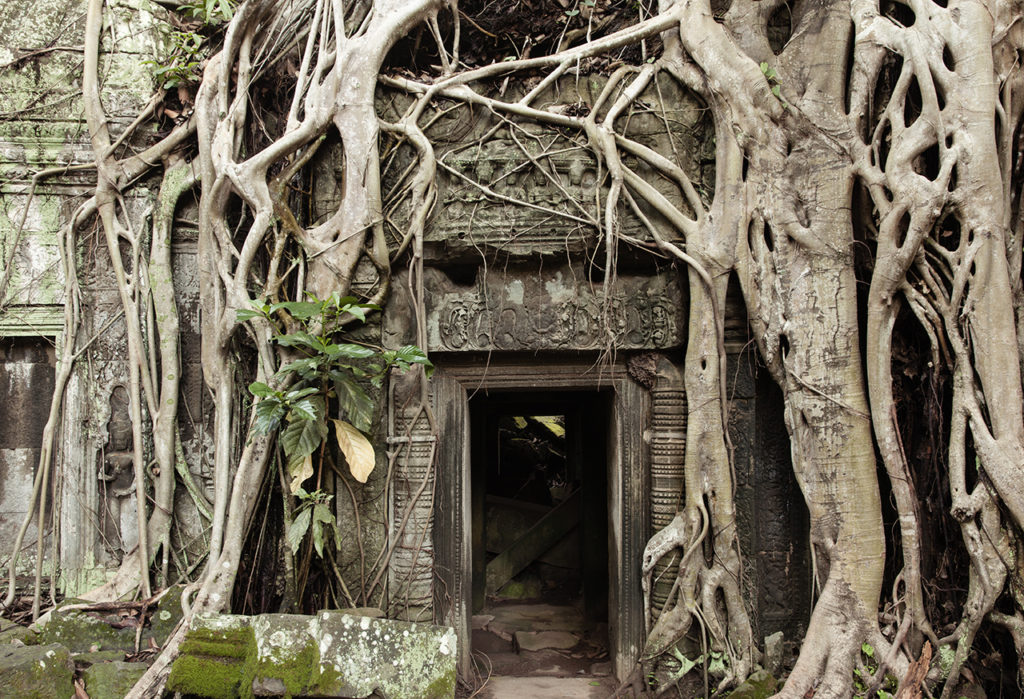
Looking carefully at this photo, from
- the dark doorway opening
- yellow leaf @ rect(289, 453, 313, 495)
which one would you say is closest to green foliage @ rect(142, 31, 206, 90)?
yellow leaf @ rect(289, 453, 313, 495)

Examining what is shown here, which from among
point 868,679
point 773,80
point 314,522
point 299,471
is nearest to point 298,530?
point 314,522

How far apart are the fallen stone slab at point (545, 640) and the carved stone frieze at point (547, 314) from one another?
2.01 meters

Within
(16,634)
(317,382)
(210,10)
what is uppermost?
(210,10)

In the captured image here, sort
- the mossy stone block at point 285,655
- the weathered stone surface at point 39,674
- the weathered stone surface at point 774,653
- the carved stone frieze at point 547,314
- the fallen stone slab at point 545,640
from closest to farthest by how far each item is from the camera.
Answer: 1. the mossy stone block at point 285,655
2. the weathered stone surface at point 39,674
3. the weathered stone surface at point 774,653
4. the carved stone frieze at point 547,314
5. the fallen stone slab at point 545,640

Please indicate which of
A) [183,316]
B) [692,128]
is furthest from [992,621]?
[183,316]

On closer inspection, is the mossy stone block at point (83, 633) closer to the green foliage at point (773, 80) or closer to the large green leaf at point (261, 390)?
the large green leaf at point (261, 390)

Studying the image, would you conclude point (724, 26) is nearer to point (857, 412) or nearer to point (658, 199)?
point (658, 199)

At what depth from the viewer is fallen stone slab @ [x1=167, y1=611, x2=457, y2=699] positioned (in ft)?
7.84

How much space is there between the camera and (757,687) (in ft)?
9.43

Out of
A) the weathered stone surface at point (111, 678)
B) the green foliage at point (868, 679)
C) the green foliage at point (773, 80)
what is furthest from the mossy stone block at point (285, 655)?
the green foliage at point (773, 80)

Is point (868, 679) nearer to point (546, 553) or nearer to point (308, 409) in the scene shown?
point (308, 409)

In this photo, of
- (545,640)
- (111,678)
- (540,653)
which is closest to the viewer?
(111,678)

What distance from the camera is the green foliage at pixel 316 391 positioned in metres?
2.96

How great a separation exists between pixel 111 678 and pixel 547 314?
2353mm
